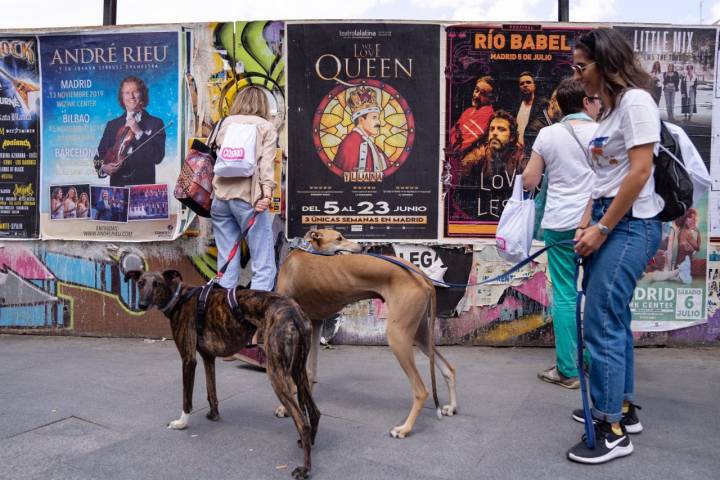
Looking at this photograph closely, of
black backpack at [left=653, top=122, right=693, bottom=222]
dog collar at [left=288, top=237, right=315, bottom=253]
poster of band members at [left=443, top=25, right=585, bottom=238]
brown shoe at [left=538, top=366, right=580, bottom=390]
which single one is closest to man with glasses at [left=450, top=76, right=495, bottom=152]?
poster of band members at [left=443, top=25, right=585, bottom=238]

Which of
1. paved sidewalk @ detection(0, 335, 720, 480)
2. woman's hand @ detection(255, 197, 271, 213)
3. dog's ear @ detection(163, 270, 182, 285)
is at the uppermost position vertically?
woman's hand @ detection(255, 197, 271, 213)

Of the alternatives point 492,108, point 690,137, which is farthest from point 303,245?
point 690,137

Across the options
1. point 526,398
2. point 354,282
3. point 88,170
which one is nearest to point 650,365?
point 526,398

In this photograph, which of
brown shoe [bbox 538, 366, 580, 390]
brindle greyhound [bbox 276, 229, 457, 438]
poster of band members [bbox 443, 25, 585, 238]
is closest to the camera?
brindle greyhound [bbox 276, 229, 457, 438]

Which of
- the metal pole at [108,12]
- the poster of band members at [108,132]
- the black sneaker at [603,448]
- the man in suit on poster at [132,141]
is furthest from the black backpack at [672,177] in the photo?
the metal pole at [108,12]

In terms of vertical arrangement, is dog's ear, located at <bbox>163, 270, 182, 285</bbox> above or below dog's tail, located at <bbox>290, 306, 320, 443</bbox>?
above

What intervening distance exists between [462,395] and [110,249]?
369 centimetres

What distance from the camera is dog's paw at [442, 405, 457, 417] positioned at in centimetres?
408

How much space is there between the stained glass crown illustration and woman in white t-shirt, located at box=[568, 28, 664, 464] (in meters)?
2.79

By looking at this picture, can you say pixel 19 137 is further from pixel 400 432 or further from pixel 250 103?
pixel 400 432

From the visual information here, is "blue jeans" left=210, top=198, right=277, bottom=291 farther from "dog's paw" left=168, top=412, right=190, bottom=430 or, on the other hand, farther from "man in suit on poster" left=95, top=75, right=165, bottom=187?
"dog's paw" left=168, top=412, right=190, bottom=430

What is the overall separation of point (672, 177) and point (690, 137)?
3176mm

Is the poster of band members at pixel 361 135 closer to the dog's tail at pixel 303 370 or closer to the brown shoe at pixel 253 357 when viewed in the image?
the brown shoe at pixel 253 357

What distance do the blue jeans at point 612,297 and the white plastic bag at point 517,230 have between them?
1091 millimetres
